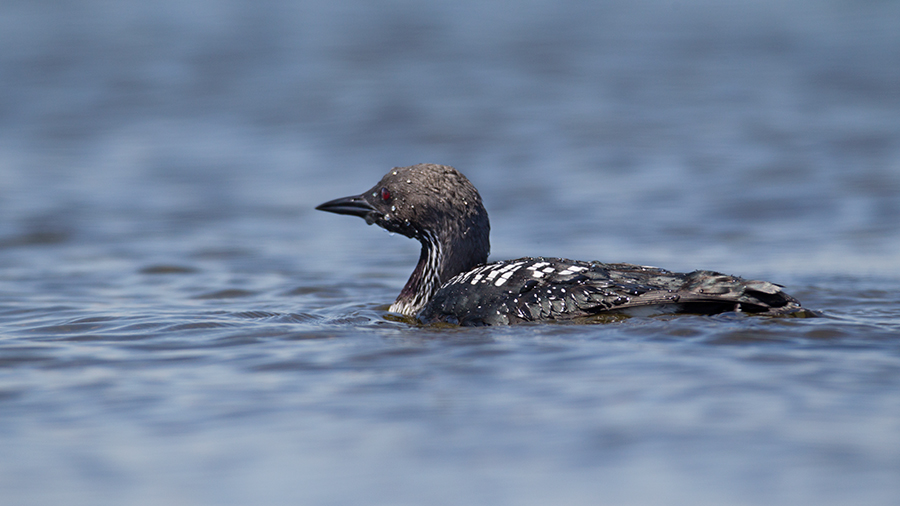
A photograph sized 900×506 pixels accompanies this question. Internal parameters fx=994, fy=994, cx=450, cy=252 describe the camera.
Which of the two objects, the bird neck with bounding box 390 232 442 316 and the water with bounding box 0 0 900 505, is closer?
the water with bounding box 0 0 900 505

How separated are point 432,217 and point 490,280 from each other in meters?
0.70

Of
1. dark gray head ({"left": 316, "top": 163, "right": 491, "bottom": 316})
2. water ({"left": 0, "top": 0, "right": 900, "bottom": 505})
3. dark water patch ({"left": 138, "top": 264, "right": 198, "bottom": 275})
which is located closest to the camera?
water ({"left": 0, "top": 0, "right": 900, "bottom": 505})

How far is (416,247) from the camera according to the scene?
7758 mm

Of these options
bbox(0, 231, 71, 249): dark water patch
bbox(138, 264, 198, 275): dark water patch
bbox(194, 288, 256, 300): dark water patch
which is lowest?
bbox(194, 288, 256, 300): dark water patch

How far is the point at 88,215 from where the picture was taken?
823cm

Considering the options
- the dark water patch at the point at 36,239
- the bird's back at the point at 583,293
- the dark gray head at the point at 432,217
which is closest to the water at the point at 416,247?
the dark water patch at the point at 36,239

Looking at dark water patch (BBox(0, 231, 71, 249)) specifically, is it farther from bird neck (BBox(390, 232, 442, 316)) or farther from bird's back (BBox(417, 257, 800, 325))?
bird's back (BBox(417, 257, 800, 325))

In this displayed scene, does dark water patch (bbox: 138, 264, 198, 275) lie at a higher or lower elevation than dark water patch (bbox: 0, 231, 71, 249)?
lower

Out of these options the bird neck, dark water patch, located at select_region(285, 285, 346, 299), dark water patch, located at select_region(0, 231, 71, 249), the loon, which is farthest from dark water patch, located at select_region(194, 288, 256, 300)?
dark water patch, located at select_region(0, 231, 71, 249)

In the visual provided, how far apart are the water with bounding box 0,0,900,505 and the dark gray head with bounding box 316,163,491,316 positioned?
36 cm

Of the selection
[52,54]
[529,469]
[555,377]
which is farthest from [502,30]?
[529,469]

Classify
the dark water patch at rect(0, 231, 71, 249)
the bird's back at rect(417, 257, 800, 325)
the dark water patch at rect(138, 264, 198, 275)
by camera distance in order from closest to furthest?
the bird's back at rect(417, 257, 800, 325) → the dark water patch at rect(138, 264, 198, 275) → the dark water patch at rect(0, 231, 71, 249)

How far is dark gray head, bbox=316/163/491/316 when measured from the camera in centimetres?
550

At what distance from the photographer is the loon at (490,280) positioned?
4582 millimetres
